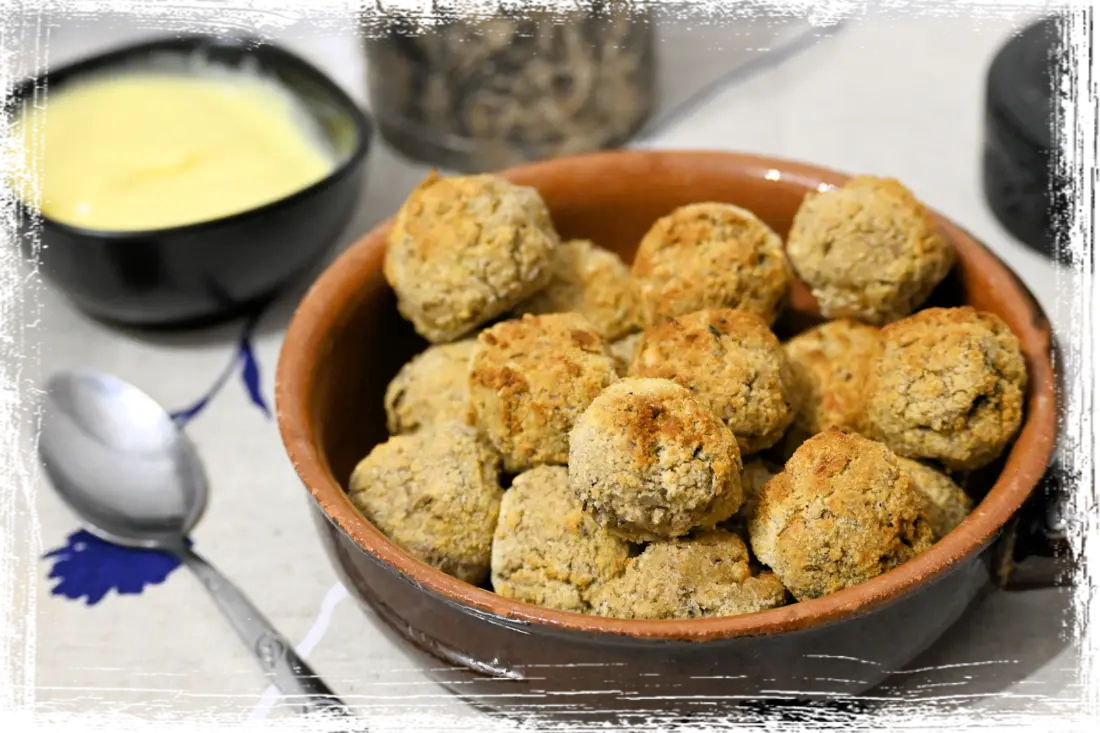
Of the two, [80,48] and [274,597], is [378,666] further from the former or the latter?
[80,48]

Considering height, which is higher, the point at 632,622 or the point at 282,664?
the point at 632,622

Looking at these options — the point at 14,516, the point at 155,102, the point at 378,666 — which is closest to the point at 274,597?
the point at 378,666

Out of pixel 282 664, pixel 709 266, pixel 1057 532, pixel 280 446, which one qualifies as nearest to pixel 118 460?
pixel 280 446

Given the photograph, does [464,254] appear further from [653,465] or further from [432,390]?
[653,465]

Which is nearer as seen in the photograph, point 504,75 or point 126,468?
point 126,468

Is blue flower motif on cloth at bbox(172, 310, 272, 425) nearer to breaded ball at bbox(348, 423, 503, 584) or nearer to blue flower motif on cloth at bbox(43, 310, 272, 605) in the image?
blue flower motif on cloth at bbox(43, 310, 272, 605)

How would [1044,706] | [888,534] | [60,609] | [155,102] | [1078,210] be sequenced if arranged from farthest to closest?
[155,102], [1078,210], [60,609], [1044,706], [888,534]

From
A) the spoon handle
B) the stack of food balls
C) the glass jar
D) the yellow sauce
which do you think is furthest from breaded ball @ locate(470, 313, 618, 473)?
the glass jar
